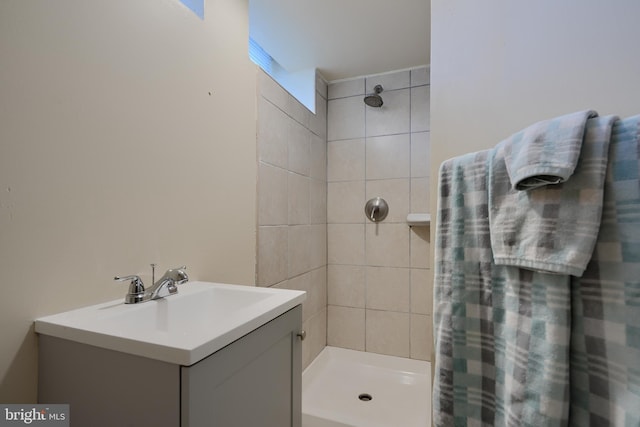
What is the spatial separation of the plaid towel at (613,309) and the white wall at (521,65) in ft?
1.04

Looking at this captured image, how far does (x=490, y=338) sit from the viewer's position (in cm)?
51

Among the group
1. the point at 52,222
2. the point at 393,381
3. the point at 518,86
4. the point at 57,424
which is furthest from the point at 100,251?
the point at 393,381

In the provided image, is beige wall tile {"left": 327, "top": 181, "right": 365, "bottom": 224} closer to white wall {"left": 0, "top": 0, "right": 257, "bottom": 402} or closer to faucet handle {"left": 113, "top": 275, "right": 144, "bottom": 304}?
white wall {"left": 0, "top": 0, "right": 257, "bottom": 402}

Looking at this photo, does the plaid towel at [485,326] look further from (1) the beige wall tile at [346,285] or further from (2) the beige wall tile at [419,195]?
(1) the beige wall tile at [346,285]

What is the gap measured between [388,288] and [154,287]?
170 centimetres

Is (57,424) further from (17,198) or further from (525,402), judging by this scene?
(525,402)

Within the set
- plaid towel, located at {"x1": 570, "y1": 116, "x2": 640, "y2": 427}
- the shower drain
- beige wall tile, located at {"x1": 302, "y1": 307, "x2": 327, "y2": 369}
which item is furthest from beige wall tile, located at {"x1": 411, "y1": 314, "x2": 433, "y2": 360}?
plaid towel, located at {"x1": 570, "y1": 116, "x2": 640, "y2": 427}

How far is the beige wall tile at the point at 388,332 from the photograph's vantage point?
216cm

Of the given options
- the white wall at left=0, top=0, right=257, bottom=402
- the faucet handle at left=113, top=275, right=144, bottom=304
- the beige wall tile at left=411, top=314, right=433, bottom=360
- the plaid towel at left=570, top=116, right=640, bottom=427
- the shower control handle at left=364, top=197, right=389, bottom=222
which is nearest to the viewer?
the plaid towel at left=570, top=116, right=640, bottom=427

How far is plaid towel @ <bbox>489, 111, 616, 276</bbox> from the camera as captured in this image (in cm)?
38

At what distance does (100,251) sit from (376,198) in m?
1.77

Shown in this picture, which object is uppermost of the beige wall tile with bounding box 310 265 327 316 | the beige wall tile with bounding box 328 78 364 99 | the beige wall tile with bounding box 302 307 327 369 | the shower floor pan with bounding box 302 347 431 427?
the beige wall tile with bounding box 328 78 364 99

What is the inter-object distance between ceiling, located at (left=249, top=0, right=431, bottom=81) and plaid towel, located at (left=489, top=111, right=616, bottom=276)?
145 centimetres

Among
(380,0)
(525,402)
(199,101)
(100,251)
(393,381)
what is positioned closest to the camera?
(525,402)
